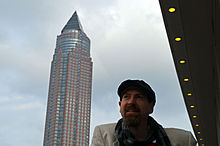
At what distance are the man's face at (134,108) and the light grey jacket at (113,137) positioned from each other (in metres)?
0.08

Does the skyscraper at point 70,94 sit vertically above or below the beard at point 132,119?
above

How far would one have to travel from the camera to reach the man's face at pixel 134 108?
1091mm

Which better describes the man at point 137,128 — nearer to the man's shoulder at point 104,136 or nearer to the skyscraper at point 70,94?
the man's shoulder at point 104,136

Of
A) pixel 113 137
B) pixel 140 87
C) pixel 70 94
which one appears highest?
pixel 70 94

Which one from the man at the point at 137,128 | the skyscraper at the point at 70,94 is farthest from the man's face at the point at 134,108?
the skyscraper at the point at 70,94

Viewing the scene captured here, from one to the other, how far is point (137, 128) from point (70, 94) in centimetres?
9757

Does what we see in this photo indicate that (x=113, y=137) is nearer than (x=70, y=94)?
Yes

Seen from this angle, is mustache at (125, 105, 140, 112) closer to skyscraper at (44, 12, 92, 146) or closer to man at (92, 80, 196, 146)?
man at (92, 80, 196, 146)

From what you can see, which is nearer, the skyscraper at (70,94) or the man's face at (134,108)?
the man's face at (134,108)

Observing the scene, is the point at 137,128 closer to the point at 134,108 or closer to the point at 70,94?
the point at 134,108

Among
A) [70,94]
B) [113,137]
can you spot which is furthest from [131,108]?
[70,94]

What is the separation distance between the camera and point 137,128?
1112mm

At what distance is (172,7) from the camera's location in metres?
4.32

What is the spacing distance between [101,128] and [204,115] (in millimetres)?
7883
